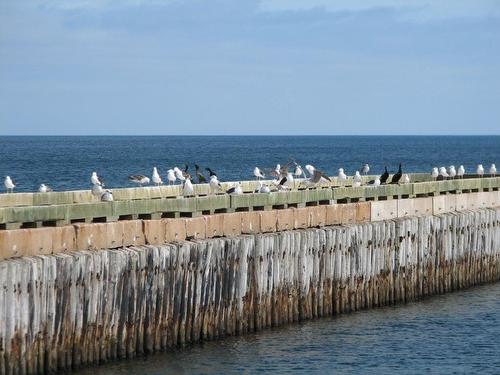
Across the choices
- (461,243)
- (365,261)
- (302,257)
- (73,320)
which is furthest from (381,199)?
(73,320)

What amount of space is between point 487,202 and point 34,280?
21.4m

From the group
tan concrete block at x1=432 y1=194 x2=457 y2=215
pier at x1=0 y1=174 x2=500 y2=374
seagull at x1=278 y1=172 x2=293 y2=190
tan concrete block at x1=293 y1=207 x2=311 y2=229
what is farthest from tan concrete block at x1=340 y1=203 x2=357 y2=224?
tan concrete block at x1=432 y1=194 x2=457 y2=215

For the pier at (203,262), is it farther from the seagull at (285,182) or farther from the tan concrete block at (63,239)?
the seagull at (285,182)

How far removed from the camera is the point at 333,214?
31.8 metres

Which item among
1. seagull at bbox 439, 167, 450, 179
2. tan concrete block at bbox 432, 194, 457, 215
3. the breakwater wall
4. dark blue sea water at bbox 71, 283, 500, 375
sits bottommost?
dark blue sea water at bbox 71, 283, 500, 375

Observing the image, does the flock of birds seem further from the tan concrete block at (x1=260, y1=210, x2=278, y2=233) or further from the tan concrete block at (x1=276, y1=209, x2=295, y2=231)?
the tan concrete block at (x1=260, y1=210, x2=278, y2=233)

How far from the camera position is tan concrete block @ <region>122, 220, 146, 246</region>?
981 inches

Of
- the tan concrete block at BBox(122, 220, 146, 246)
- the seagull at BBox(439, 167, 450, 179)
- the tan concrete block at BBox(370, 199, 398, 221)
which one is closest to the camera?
the tan concrete block at BBox(122, 220, 146, 246)

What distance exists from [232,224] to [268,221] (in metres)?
1.47

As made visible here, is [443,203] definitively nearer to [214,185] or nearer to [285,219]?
[214,185]

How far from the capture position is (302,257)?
2977cm

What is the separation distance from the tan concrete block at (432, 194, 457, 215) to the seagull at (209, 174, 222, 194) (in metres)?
6.27

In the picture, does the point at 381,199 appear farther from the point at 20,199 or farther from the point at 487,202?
the point at 20,199

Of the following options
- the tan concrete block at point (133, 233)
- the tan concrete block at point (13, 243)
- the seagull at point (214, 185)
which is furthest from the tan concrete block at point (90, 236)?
the seagull at point (214, 185)
